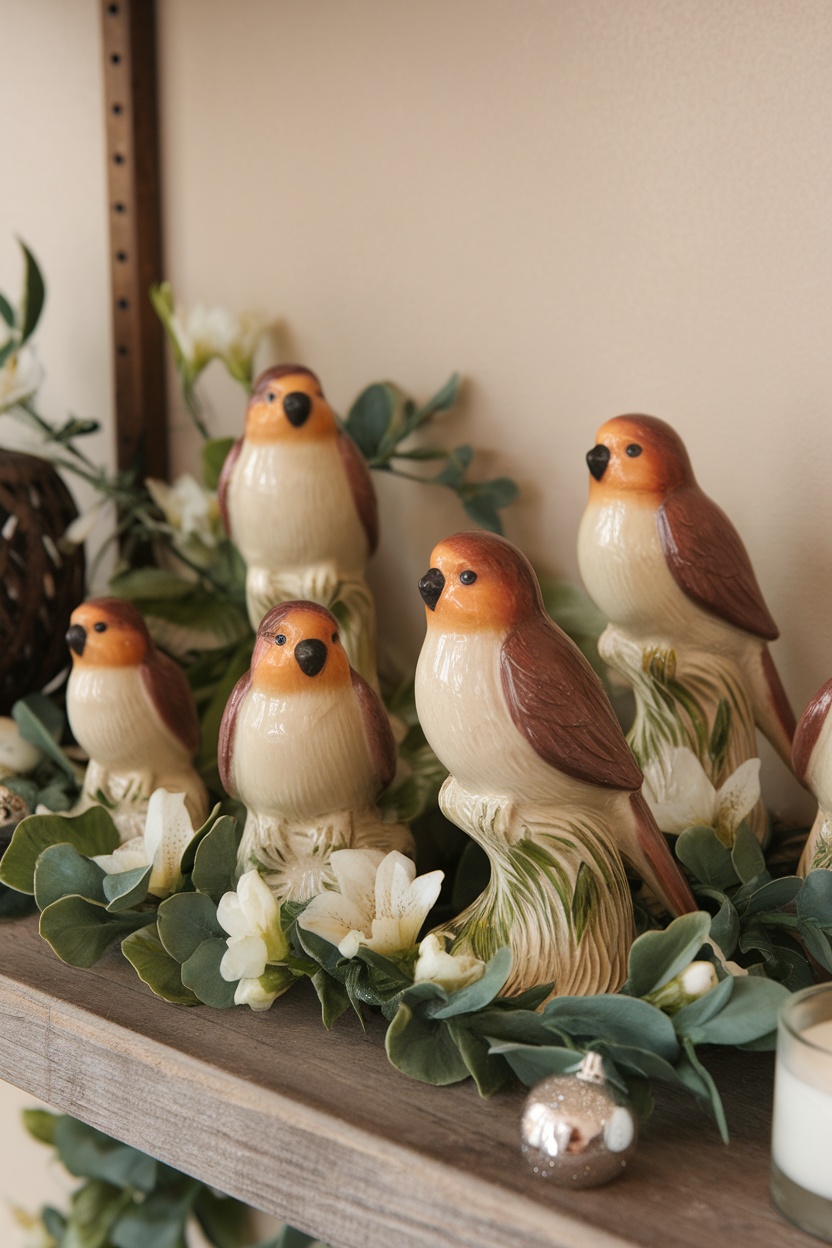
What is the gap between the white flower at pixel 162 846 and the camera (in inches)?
19.5

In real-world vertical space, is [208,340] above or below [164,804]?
above

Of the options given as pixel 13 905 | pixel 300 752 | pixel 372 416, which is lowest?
pixel 13 905

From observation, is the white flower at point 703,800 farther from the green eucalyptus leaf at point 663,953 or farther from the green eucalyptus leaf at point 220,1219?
the green eucalyptus leaf at point 220,1219

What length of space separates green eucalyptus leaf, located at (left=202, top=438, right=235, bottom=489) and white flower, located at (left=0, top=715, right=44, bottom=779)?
20 centimetres

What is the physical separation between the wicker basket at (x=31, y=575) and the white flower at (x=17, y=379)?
0.12 feet

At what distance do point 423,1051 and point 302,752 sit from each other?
0.13 m

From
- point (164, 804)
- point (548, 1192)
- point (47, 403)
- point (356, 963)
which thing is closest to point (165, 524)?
point (47, 403)

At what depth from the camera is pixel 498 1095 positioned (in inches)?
15.5

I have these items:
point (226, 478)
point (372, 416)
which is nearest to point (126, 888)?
point (226, 478)

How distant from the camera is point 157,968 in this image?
46cm

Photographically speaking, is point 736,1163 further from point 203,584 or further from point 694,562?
point 203,584

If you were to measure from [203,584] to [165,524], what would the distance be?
0.06 m

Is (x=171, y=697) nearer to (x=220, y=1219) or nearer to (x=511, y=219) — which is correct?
(x=511, y=219)

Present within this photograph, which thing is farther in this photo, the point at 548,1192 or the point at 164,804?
the point at 164,804
